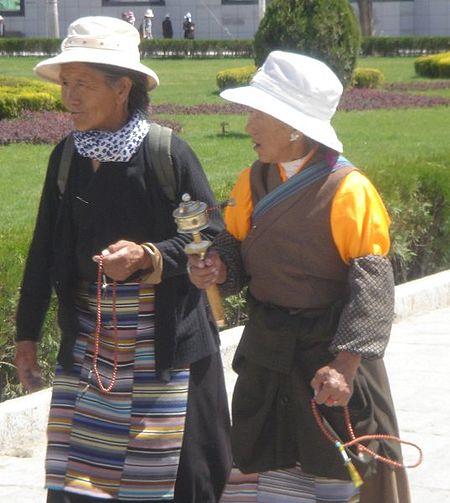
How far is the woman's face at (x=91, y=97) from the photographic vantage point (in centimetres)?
371

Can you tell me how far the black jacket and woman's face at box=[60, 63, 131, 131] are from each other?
109 millimetres

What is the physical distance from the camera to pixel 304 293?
332 centimetres

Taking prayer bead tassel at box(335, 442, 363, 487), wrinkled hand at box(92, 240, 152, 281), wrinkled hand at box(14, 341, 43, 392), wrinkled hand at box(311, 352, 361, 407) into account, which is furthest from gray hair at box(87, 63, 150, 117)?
prayer bead tassel at box(335, 442, 363, 487)

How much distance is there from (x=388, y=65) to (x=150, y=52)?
7.76 m

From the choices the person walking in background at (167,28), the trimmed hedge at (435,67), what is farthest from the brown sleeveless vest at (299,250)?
the person walking in background at (167,28)

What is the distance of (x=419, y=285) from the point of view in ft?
26.9

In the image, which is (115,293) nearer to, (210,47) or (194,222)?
(194,222)

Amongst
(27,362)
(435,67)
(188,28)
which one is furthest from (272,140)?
(188,28)

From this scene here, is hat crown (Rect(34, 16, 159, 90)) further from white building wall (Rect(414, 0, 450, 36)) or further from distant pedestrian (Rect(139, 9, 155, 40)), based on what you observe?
white building wall (Rect(414, 0, 450, 36))

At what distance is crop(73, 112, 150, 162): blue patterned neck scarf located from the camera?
3701 millimetres

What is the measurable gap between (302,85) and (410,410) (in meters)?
3.04

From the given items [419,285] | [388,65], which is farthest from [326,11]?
[388,65]

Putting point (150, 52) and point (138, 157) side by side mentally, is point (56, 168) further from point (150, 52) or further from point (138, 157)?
point (150, 52)

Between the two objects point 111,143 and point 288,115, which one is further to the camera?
point 111,143
